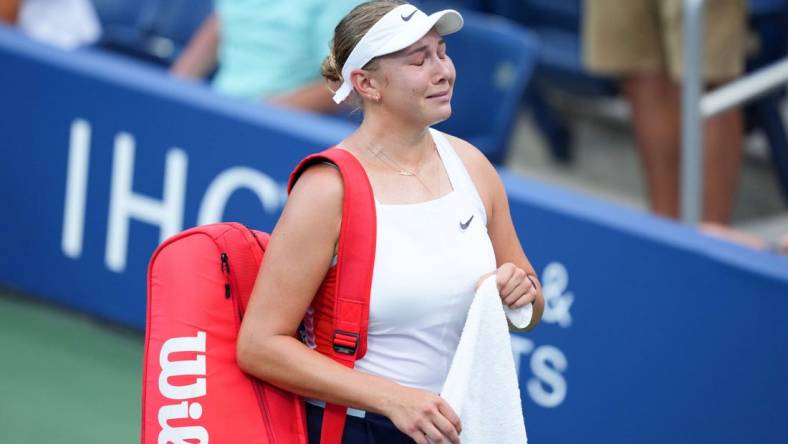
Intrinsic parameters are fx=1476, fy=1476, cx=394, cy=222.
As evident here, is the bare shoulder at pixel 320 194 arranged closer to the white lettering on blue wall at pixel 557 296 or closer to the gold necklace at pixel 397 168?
the gold necklace at pixel 397 168

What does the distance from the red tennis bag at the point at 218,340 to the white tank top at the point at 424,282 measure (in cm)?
5

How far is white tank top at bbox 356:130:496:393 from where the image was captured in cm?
265

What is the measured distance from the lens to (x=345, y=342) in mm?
2658

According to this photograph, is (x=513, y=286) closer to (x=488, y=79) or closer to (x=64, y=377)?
(x=488, y=79)

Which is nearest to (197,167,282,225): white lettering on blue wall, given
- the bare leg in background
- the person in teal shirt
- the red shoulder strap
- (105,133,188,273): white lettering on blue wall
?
(105,133,188,273): white lettering on blue wall

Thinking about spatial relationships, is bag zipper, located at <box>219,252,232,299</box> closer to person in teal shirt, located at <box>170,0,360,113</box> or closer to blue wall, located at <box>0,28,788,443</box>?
blue wall, located at <box>0,28,788,443</box>

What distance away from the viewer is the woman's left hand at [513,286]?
2719mm

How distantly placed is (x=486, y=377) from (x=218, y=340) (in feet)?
1.68

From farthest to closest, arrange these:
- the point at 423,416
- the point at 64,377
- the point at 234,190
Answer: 1. the point at 64,377
2. the point at 234,190
3. the point at 423,416

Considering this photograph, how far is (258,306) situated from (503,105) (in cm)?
279

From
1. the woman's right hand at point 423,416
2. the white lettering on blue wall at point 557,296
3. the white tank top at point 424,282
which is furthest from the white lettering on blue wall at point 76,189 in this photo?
the woman's right hand at point 423,416

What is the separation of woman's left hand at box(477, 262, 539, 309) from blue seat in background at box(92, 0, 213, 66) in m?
3.62

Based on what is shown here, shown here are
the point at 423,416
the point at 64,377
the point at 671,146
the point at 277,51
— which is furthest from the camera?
the point at 671,146

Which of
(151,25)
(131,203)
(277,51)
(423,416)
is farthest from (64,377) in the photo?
(423,416)
